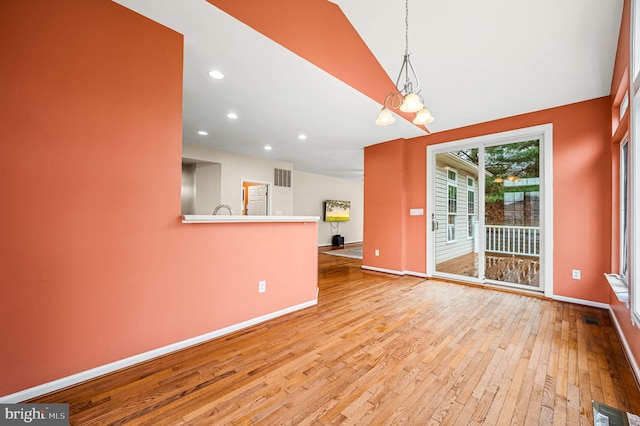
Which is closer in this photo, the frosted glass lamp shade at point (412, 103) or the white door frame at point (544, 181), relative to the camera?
the frosted glass lamp shade at point (412, 103)

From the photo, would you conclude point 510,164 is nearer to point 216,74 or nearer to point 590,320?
point 590,320

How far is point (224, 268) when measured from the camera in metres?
2.41

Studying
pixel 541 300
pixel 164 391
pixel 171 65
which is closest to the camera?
pixel 164 391

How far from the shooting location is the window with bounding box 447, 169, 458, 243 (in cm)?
494

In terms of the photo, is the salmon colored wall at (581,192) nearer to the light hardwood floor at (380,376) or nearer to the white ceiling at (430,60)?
the white ceiling at (430,60)

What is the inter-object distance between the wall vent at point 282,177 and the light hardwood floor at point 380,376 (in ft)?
15.8

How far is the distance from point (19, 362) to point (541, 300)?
16.8ft

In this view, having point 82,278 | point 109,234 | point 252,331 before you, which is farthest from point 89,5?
point 252,331

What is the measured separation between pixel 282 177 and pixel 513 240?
214 inches

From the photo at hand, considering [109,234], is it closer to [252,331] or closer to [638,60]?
[252,331]

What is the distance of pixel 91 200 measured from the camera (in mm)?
1754

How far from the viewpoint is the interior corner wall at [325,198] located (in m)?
8.57

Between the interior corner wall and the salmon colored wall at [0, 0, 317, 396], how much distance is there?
6166 mm

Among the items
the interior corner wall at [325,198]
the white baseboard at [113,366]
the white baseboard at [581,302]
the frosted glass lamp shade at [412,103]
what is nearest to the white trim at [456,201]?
the white baseboard at [581,302]
